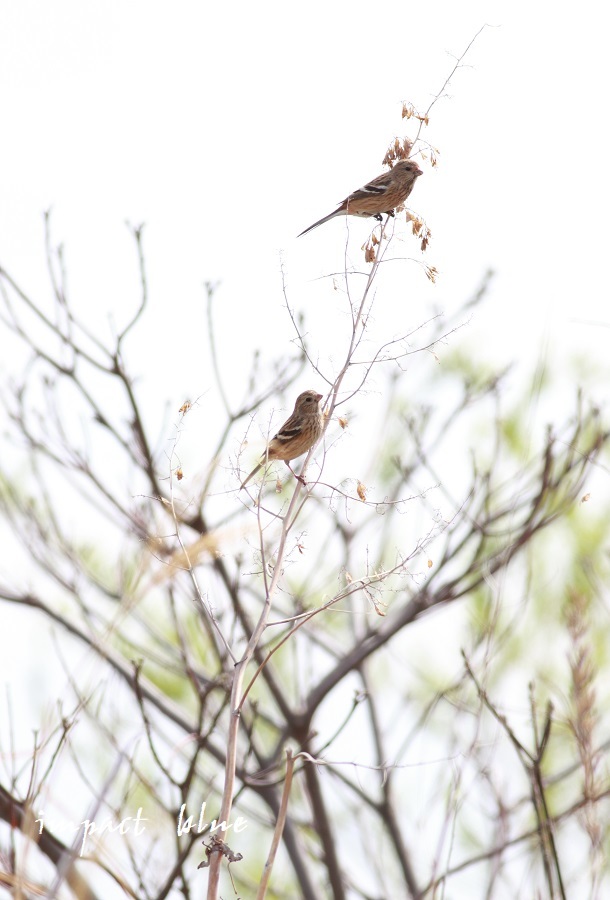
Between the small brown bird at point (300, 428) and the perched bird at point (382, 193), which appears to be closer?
the perched bird at point (382, 193)

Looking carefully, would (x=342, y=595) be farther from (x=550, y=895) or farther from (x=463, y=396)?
(x=463, y=396)

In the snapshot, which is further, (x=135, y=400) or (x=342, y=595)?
(x=135, y=400)

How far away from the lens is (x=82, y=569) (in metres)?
5.86

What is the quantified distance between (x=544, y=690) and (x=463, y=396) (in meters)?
3.60

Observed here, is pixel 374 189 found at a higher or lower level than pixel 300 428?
higher

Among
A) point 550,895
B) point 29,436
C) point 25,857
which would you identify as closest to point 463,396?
point 29,436

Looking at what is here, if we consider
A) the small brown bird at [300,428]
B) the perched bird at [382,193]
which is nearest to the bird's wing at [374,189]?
the perched bird at [382,193]

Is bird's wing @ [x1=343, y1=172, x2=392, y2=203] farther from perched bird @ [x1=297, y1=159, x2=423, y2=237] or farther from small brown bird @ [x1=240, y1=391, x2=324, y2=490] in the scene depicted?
small brown bird @ [x1=240, y1=391, x2=324, y2=490]

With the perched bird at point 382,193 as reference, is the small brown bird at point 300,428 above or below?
below

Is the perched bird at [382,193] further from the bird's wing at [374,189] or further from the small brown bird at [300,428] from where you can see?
the small brown bird at [300,428]

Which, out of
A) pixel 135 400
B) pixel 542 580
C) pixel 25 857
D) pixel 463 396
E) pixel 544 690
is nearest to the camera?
pixel 25 857

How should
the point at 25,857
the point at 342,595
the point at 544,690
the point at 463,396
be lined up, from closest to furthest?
the point at 25,857 → the point at 342,595 → the point at 463,396 → the point at 544,690

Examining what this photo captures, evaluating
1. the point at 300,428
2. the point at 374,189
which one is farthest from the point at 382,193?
the point at 300,428

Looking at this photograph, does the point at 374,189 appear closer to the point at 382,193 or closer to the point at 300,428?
the point at 382,193
